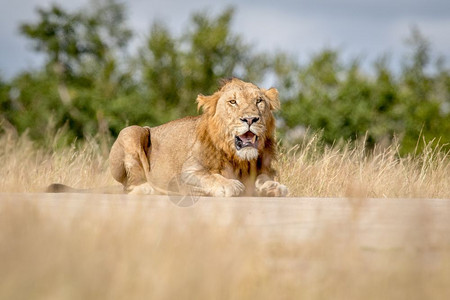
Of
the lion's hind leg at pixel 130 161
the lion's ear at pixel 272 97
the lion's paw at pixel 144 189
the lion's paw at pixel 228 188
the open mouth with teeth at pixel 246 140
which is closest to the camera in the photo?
the lion's paw at pixel 228 188

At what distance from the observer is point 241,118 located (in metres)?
6.29

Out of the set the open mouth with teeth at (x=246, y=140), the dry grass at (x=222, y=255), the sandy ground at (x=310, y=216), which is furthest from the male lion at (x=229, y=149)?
the dry grass at (x=222, y=255)

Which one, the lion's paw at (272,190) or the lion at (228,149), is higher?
the lion at (228,149)

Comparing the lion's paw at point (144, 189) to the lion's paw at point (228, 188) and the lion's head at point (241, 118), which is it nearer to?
the lion's head at point (241, 118)

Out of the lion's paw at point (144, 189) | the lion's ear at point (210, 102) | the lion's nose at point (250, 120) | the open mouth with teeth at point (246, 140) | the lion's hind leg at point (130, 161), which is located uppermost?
the lion's ear at point (210, 102)

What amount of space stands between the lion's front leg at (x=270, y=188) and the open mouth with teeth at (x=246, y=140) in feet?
1.05

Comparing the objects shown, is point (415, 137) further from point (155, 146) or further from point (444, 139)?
point (155, 146)

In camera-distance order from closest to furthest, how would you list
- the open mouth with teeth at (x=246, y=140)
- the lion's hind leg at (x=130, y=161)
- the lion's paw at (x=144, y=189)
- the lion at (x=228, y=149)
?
the lion at (x=228, y=149)
the open mouth with teeth at (x=246, y=140)
the lion's paw at (x=144, y=189)
the lion's hind leg at (x=130, y=161)

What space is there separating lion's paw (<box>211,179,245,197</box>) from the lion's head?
0.32m

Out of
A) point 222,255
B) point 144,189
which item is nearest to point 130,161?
point 144,189

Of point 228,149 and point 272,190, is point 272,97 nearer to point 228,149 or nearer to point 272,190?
point 228,149

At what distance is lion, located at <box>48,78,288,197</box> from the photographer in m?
6.24

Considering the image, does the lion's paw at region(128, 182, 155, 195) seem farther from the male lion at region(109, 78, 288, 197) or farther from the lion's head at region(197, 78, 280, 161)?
the lion's head at region(197, 78, 280, 161)

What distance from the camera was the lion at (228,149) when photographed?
6238 millimetres
